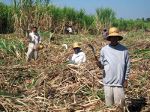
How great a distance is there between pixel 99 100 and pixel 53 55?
6.20 metres

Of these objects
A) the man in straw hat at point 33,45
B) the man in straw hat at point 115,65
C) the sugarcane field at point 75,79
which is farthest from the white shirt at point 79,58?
the man in straw hat at point 115,65

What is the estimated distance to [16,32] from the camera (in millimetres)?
17203

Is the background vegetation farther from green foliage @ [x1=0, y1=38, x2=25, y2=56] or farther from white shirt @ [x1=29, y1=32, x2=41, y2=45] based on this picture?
white shirt @ [x1=29, y1=32, x2=41, y2=45]

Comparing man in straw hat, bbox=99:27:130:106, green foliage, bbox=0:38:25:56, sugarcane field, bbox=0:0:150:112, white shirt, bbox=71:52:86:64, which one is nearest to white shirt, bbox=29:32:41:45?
sugarcane field, bbox=0:0:150:112

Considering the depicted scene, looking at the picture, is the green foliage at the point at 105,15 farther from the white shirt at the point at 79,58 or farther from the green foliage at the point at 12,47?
the white shirt at the point at 79,58

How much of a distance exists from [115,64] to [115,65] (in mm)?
15

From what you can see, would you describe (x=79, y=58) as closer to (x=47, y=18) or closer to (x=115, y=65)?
(x=115, y=65)

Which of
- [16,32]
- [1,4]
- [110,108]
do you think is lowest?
[110,108]

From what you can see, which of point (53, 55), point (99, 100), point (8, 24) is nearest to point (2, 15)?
point (8, 24)

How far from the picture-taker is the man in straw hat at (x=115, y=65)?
584cm

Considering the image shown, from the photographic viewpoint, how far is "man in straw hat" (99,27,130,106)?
230 inches

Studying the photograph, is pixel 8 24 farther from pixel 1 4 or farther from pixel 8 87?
pixel 8 87

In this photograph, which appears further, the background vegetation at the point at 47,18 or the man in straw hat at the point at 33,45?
the background vegetation at the point at 47,18

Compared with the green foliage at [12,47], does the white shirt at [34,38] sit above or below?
above
